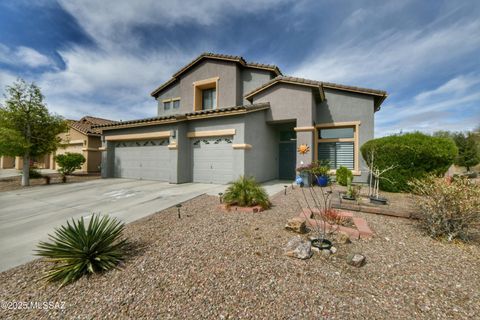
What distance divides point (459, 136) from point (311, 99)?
2106 centimetres

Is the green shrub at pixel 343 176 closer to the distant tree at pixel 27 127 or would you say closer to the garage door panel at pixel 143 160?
the garage door panel at pixel 143 160

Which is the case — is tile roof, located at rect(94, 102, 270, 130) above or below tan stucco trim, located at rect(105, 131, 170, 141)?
above

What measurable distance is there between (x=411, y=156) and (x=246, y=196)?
7104mm

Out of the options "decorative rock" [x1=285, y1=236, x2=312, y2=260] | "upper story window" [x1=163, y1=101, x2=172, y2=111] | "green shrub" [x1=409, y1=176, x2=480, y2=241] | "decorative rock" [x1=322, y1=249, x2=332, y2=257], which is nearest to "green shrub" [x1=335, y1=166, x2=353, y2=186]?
"green shrub" [x1=409, y1=176, x2=480, y2=241]

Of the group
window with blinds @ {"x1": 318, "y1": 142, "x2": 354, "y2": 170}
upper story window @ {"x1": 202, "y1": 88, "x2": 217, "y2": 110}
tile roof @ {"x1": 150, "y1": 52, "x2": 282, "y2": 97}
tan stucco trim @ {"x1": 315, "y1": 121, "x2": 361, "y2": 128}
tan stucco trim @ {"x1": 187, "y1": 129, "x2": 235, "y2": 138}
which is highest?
tile roof @ {"x1": 150, "y1": 52, "x2": 282, "y2": 97}

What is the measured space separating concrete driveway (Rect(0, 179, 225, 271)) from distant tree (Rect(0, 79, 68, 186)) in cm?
284

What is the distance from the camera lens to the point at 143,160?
1229 cm

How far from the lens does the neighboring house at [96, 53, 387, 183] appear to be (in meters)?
10.0

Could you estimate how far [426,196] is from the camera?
14.2ft

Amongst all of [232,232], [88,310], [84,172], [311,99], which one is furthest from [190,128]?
[84,172]

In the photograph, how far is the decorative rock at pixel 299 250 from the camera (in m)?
3.17

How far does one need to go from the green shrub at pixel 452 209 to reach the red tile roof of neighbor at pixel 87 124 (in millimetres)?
18884

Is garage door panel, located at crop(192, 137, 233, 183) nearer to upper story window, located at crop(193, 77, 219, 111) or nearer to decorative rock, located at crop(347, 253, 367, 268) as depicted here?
upper story window, located at crop(193, 77, 219, 111)

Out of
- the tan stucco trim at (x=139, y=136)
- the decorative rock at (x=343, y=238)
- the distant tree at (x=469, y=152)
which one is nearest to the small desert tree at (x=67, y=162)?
the tan stucco trim at (x=139, y=136)
